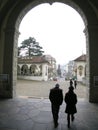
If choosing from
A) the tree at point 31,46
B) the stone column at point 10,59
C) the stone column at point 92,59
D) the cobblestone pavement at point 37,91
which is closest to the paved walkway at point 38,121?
the stone column at point 92,59

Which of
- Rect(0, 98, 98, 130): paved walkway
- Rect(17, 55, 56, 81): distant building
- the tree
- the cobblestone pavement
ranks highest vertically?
the tree

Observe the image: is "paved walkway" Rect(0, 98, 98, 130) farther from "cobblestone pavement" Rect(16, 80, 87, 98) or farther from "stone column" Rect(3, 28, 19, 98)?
"cobblestone pavement" Rect(16, 80, 87, 98)

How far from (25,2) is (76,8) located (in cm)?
343

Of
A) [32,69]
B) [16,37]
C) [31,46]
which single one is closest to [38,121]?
[16,37]

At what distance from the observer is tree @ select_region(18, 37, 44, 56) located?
57319 mm

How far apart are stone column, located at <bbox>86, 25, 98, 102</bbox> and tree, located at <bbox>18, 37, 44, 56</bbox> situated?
4669cm

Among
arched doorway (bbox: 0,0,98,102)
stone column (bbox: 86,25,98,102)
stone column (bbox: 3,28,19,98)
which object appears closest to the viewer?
stone column (bbox: 86,25,98,102)

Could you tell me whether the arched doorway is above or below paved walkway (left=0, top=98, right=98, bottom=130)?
above

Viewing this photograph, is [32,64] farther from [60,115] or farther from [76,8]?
[60,115]

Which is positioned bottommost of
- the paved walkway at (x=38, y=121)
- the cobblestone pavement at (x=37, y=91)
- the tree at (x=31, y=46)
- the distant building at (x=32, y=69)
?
the cobblestone pavement at (x=37, y=91)

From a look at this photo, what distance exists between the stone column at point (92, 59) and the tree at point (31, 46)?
4669cm

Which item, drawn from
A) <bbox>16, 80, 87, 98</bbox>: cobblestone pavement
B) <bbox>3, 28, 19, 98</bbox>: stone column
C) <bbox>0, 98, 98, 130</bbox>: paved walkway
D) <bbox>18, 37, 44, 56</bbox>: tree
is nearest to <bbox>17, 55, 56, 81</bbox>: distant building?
<bbox>18, 37, 44, 56</bbox>: tree

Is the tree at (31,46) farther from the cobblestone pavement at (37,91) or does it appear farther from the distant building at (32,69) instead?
the cobblestone pavement at (37,91)

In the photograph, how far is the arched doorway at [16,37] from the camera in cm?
1105
